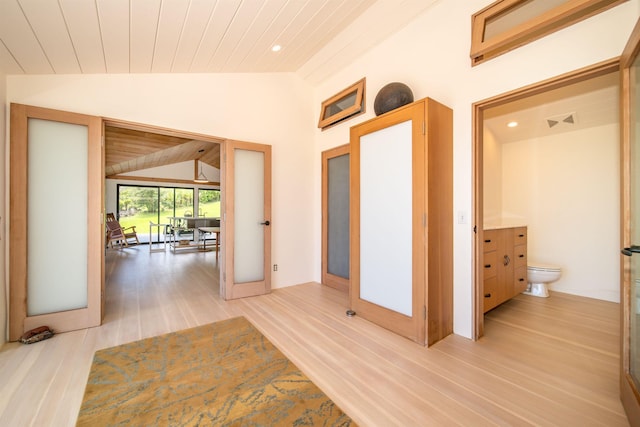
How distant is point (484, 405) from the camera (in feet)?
4.82

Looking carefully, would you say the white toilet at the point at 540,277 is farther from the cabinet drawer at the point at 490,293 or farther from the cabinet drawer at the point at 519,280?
the cabinet drawer at the point at 490,293

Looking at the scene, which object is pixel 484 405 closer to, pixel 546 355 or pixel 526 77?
pixel 546 355

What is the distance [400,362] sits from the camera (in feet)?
6.24

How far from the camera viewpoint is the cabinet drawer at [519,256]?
10.1 feet

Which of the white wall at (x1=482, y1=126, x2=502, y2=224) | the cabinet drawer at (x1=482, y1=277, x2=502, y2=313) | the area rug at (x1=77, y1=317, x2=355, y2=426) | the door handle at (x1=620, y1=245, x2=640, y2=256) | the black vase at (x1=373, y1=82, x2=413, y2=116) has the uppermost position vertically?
the black vase at (x1=373, y1=82, x2=413, y2=116)

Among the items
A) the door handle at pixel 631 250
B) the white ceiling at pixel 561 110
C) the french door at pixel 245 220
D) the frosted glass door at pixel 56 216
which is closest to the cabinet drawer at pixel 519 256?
the white ceiling at pixel 561 110

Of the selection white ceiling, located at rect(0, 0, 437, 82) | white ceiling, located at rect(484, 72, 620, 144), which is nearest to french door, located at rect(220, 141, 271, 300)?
white ceiling, located at rect(0, 0, 437, 82)

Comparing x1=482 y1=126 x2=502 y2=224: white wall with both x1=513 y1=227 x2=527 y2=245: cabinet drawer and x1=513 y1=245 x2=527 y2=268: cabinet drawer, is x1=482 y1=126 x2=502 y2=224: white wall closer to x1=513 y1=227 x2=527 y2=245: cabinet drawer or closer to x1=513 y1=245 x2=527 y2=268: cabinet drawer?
x1=513 y1=227 x2=527 y2=245: cabinet drawer

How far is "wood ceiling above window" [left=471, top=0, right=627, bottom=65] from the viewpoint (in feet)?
5.52

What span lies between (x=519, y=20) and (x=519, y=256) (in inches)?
98.4

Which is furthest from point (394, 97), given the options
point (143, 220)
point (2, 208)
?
point (143, 220)

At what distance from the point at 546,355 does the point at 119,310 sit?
13.3ft

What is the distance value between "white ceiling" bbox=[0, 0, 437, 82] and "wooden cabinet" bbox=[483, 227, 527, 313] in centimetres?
245

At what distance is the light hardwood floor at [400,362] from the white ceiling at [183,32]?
232cm
